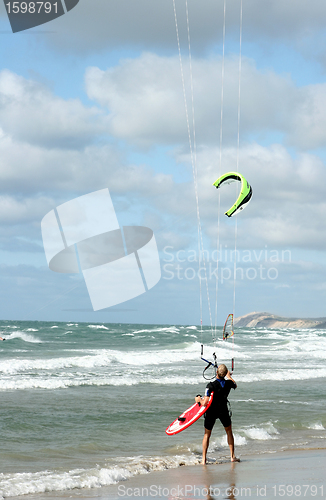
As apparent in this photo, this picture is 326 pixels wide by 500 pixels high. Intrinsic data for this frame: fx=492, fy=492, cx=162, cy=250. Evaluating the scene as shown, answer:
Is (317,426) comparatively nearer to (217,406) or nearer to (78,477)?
(217,406)

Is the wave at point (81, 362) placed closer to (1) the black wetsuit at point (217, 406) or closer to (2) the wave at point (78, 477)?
(2) the wave at point (78, 477)

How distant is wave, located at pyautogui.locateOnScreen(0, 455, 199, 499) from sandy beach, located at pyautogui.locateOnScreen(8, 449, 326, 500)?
0.15m

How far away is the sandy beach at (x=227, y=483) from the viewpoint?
5.38 metres

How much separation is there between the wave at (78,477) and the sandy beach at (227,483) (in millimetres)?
149

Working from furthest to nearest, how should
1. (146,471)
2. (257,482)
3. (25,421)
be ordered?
(25,421) < (146,471) < (257,482)

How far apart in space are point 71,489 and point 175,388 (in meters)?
8.27

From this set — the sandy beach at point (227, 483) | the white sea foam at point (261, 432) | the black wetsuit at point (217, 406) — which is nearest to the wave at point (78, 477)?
the sandy beach at point (227, 483)

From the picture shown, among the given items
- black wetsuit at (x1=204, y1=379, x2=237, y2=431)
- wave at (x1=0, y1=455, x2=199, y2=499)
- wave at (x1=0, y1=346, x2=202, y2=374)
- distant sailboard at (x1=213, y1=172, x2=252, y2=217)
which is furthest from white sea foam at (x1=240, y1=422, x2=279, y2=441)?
wave at (x1=0, y1=346, x2=202, y2=374)

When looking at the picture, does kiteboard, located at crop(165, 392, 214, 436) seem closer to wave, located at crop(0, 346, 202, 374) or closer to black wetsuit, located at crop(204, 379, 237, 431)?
black wetsuit, located at crop(204, 379, 237, 431)

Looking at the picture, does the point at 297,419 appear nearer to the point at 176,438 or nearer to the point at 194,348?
the point at 176,438

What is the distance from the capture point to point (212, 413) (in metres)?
7.04

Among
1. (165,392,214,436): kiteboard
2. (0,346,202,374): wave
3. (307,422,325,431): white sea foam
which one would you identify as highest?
(165,392,214,436): kiteboard

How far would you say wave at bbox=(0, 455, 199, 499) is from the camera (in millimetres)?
5896

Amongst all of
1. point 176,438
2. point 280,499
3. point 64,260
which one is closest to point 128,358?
point 64,260
